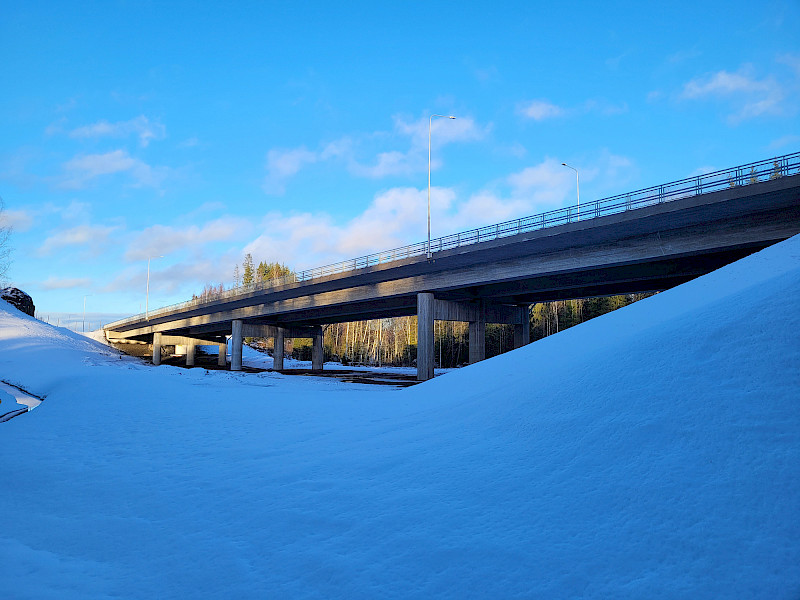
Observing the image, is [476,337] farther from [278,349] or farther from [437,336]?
[437,336]

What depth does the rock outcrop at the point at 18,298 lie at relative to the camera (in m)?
76.8

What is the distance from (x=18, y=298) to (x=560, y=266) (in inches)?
3664

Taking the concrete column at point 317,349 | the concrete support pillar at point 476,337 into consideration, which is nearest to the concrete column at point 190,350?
the concrete column at point 317,349

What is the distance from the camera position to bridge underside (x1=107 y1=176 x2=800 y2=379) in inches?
849

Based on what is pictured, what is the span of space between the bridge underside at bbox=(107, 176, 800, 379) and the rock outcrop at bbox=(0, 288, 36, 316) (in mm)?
49711

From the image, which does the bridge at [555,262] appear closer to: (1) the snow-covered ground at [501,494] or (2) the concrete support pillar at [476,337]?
(2) the concrete support pillar at [476,337]

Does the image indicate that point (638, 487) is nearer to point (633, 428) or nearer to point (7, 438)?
point (633, 428)

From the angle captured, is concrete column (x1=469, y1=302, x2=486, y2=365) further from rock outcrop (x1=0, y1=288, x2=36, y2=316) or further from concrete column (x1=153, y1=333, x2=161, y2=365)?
rock outcrop (x1=0, y1=288, x2=36, y2=316)

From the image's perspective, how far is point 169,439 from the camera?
1091 centimetres

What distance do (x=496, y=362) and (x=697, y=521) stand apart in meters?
10.5

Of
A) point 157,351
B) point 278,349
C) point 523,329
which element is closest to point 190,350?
point 157,351

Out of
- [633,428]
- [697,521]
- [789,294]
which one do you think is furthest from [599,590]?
[789,294]

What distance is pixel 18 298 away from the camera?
79188 mm

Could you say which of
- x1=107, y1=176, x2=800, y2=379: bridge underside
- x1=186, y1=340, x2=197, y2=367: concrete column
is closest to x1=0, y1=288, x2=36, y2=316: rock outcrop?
x1=186, y1=340, x2=197, y2=367: concrete column
